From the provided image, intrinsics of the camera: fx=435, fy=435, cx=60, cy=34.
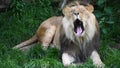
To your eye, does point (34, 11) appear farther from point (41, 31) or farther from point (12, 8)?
point (41, 31)

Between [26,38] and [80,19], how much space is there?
203 cm

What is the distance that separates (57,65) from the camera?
22.1 ft

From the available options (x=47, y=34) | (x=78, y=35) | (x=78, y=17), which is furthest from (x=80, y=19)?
(x=47, y=34)

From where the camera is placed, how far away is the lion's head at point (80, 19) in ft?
21.7

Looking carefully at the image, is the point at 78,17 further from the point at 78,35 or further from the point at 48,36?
the point at 48,36

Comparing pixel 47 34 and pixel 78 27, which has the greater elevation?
pixel 78 27

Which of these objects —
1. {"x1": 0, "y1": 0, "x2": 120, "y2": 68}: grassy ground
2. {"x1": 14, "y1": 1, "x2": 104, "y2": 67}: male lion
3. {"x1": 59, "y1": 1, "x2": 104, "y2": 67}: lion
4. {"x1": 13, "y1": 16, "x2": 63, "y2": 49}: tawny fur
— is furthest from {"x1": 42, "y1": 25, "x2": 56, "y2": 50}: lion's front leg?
{"x1": 59, "y1": 1, "x2": 104, "y2": 67}: lion

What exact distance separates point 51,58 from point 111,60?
0.97m

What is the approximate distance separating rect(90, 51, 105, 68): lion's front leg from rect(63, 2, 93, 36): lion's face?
439mm

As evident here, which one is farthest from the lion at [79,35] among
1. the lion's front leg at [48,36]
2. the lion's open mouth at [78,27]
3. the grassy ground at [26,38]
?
the lion's front leg at [48,36]

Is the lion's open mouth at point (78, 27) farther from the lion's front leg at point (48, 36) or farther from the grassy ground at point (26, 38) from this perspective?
the lion's front leg at point (48, 36)

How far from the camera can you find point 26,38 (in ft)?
27.4

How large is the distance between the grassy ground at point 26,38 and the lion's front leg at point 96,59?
0.09m

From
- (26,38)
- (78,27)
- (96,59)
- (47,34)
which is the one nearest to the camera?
(78,27)
